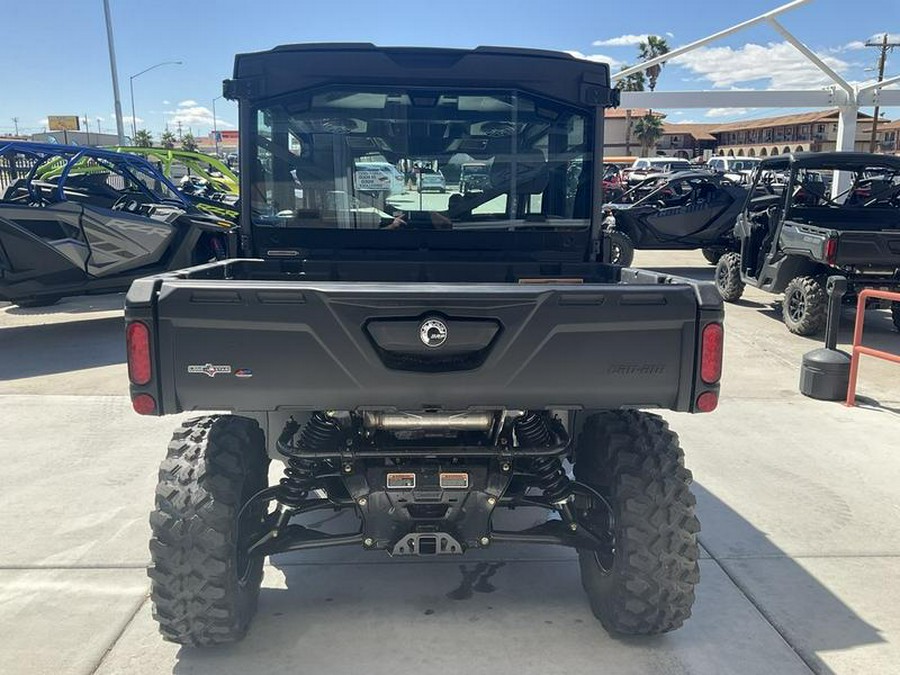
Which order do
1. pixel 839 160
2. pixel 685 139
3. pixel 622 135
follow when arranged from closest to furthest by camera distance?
pixel 839 160 < pixel 622 135 < pixel 685 139

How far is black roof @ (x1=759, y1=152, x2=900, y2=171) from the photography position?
29.4ft

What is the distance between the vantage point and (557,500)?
3.01 m

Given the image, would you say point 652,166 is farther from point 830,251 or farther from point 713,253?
point 830,251

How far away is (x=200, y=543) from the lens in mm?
2695

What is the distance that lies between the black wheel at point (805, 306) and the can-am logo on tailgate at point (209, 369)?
26.4 ft

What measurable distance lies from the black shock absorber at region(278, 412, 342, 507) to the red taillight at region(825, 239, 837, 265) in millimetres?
7095

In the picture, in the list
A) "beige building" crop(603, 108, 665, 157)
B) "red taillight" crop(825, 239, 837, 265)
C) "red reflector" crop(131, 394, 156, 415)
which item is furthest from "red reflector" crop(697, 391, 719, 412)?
"beige building" crop(603, 108, 665, 157)

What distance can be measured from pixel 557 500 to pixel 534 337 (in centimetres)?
→ 85

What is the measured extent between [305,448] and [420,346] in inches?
29.0

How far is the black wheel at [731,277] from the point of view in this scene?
1102cm

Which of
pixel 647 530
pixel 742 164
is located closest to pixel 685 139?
pixel 742 164

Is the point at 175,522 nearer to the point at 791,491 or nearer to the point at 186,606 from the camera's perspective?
the point at 186,606

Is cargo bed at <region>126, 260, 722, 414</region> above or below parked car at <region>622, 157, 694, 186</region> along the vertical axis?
below

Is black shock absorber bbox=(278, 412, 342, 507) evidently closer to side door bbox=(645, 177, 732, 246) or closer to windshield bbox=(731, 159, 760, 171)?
side door bbox=(645, 177, 732, 246)
